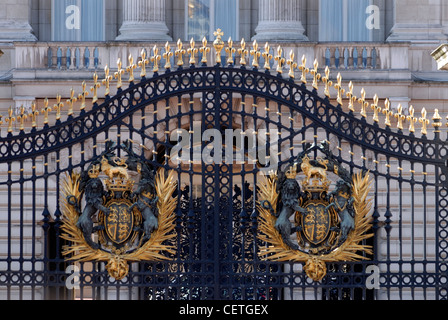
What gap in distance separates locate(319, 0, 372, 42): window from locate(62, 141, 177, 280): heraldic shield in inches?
426

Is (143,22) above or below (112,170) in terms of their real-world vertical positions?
above

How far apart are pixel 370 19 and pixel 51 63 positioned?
6685 mm

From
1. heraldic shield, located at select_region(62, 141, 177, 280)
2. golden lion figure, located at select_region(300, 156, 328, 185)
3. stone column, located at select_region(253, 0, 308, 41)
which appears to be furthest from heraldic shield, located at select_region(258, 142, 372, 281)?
stone column, located at select_region(253, 0, 308, 41)

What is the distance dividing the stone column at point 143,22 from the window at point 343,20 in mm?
3361

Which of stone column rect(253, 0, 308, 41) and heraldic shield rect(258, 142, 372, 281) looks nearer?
heraldic shield rect(258, 142, 372, 281)

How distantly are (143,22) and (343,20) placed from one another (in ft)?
13.9

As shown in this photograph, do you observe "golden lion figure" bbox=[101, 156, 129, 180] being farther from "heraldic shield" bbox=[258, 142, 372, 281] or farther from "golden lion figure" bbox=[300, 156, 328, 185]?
"golden lion figure" bbox=[300, 156, 328, 185]

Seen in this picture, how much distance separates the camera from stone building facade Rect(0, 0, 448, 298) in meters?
27.4

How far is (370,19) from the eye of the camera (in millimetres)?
29188

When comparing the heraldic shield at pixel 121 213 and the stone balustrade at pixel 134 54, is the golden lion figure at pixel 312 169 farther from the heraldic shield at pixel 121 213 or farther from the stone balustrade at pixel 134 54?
the stone balustrade at pixel 134 54

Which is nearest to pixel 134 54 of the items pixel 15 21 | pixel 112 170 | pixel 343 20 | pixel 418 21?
pixel 15 21

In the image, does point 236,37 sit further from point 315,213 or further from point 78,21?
point 315,213

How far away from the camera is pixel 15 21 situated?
28.5 meters
